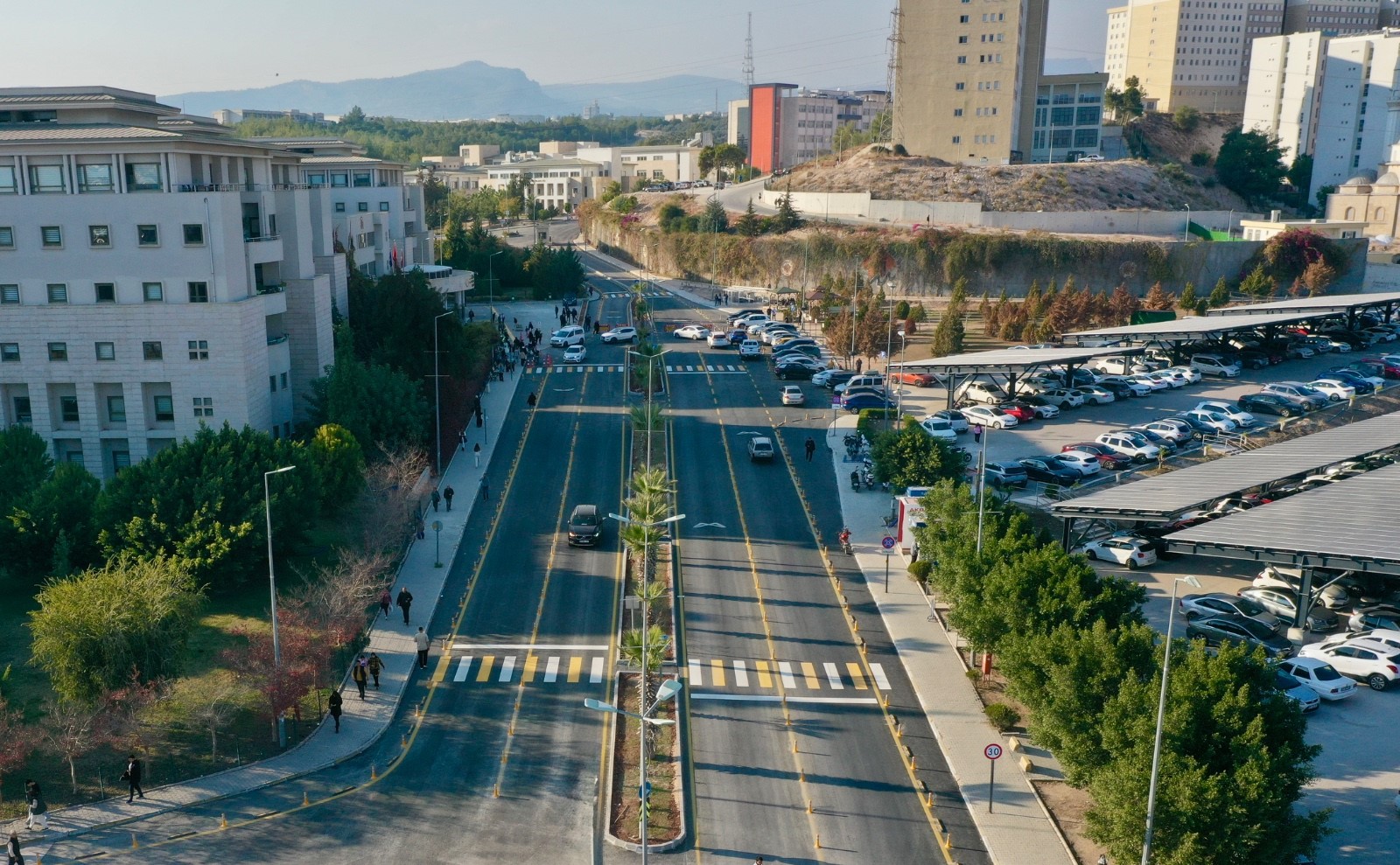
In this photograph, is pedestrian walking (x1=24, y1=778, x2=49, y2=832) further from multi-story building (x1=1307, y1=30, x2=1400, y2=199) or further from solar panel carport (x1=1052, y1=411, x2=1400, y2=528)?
multi-story building (x1=1307, y1=30, x2=1400, y2=199)

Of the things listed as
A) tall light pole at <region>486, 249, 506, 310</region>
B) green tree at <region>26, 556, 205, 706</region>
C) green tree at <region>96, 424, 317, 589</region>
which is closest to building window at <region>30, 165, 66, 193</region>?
green tree at <region>96, 424, 317, 589</region>

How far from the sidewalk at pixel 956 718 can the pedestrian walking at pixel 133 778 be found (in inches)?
836

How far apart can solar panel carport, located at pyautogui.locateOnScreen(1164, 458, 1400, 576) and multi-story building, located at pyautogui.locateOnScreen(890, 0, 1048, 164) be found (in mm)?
100786

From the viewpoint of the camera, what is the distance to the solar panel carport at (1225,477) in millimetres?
40719

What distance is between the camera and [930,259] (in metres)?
112

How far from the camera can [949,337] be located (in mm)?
82188

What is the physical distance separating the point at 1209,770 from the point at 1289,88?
16844 cm

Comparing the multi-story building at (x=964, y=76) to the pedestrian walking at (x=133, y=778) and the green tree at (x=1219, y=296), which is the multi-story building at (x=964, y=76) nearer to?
the green tree at (x=1219, y=296)

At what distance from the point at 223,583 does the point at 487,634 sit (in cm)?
1064

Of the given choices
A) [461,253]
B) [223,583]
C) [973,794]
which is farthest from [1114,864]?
[461,253]

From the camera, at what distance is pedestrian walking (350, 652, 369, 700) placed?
35.2 m

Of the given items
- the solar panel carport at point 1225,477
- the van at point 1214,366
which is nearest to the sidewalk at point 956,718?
the solar panel carport at point 1225,477

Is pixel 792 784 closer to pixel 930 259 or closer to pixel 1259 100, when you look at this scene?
pixel 930 259

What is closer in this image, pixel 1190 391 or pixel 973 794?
pixel 973 794
